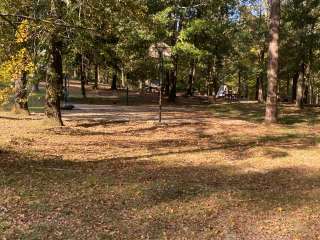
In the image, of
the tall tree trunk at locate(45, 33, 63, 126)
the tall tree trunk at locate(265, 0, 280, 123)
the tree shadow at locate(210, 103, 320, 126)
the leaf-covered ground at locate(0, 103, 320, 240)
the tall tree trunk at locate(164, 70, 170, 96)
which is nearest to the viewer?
the leaf-covered ground at locate(0, 103, 320, 240)

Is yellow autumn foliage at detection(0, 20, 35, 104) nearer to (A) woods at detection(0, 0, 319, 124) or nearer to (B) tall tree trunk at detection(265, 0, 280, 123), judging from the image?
(A) woods at detection(0, 0, 319, 124)

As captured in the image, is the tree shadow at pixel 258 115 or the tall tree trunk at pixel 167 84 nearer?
the tree shadow at pixel 258 115

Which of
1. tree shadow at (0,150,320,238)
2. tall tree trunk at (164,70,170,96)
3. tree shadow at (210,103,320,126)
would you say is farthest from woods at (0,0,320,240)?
tall tree trunk at (164,70,170,96)

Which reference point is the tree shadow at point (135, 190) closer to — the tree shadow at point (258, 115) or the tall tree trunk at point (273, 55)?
the tall tree trunk at point (273, 55)

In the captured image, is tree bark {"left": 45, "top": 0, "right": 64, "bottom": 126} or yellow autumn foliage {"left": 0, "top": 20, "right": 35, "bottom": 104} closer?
yellow autumn foliage {"left": 0, "top": 20, "right": 35, "bottom": 104}

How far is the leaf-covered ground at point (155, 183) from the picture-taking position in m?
7.43

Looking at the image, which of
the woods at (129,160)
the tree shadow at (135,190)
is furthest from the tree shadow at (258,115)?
the tree shadow at (135,190)

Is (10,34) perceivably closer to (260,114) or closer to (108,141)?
(108,141)

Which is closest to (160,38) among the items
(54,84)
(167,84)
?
(167,84)

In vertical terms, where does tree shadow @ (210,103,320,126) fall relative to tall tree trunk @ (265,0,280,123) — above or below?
below

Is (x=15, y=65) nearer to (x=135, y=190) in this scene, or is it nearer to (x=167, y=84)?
(x=135, y=190)

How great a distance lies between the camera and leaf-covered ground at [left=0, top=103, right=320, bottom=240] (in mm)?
7430

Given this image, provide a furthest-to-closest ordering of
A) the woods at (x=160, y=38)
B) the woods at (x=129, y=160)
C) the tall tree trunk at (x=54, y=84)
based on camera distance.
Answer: the tall tree trunk at (x=54, y=84), the woods at (x=160, y=38), the woods at (x=129, y=160)

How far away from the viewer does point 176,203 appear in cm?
867
